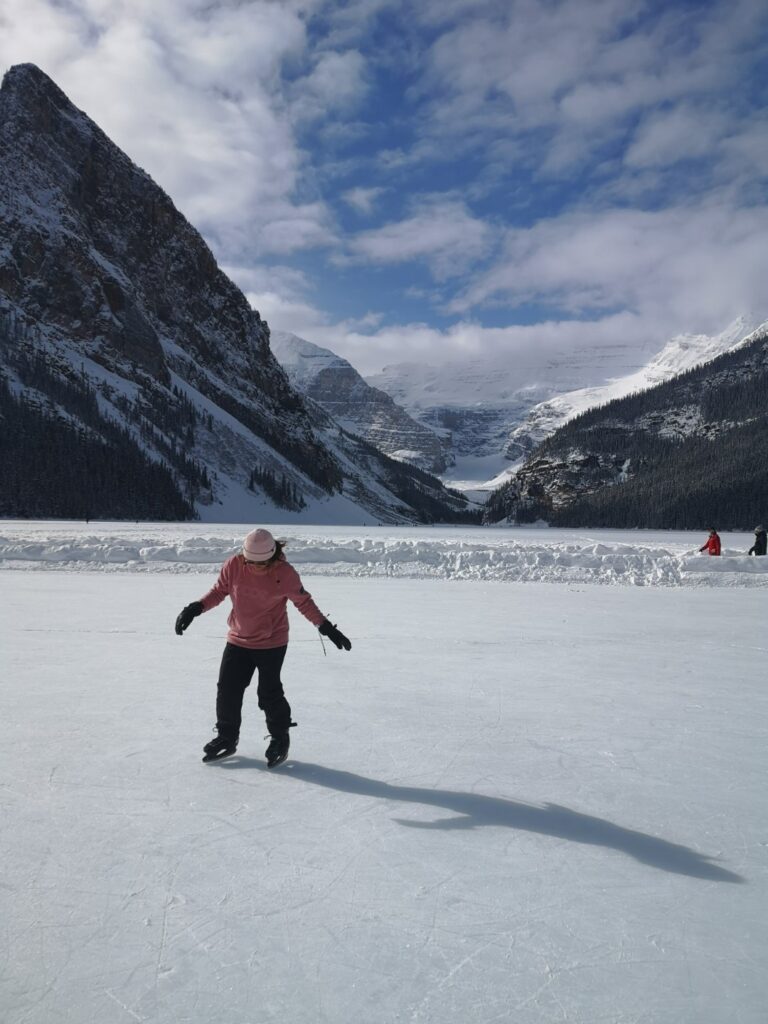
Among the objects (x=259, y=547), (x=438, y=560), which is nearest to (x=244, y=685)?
(x=259, y=547)

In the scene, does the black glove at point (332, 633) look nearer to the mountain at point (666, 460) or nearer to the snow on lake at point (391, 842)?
the snow on lake at point (391, 842)

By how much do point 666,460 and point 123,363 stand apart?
11755 cm

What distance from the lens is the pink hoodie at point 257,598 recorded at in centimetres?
452

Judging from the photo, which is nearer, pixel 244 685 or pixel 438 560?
pixel 244 685

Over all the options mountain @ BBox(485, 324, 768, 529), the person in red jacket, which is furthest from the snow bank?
mountain @ BBox(485, 324, 768, 529)

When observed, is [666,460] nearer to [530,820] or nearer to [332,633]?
[332,633]

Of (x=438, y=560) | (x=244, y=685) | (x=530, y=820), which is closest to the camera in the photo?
(x=530, y=820)

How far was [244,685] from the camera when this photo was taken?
4625 millimetres

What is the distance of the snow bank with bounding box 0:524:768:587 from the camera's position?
1667 centimetres

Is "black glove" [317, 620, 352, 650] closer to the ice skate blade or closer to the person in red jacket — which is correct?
the ice skate blade

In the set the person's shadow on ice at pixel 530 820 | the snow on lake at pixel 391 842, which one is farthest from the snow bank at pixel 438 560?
the person's shadow on ice at pixel 530 820

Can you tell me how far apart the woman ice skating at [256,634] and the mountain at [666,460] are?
391 feet

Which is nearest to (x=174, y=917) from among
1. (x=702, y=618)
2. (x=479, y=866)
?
(x=479, y=866)

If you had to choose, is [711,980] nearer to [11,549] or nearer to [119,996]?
[119,996]
